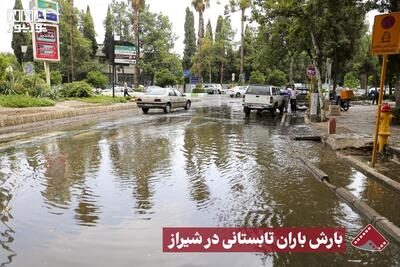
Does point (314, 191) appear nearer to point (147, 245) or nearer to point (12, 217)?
point (147, 245)

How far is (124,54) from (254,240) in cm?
3017

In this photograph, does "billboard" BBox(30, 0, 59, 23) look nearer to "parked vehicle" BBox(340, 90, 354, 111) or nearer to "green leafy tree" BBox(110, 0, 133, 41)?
"parked vehicle" BBox(340, 90, 354, 111)

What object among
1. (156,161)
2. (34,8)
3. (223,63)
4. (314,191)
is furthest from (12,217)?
(223,63)

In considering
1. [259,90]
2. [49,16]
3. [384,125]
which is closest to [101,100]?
[49,16]

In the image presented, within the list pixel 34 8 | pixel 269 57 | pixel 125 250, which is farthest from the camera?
pixel 269 57

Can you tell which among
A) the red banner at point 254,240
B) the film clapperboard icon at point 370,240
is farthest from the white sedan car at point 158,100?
the film clapperboard icon at point 370,240

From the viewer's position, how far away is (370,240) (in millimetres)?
4828

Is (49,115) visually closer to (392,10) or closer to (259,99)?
(259,99)

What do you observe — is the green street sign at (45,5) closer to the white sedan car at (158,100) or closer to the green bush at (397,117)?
the white sedan car at (158,100)

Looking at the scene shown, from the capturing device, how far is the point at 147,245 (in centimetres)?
467

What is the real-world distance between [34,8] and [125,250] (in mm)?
26688

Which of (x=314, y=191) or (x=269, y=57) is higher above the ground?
(x=269, y=57)

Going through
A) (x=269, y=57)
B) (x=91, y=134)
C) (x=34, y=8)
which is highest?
(x=34, y=8)

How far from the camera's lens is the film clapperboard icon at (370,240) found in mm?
4633
